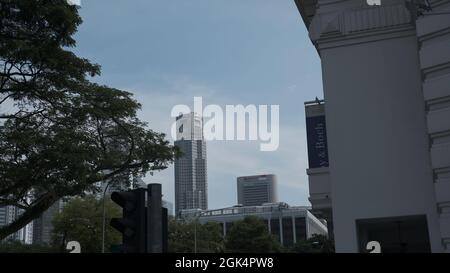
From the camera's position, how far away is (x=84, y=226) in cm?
4531

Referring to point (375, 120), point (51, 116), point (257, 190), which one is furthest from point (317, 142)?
point (257, 190)

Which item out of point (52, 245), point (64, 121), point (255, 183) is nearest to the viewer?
point (64, 121)

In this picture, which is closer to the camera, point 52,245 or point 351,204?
point 351,204

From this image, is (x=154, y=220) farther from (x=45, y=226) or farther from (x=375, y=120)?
(x=45, y=226)

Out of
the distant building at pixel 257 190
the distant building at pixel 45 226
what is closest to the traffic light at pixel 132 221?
the distant building at pixel 45 226

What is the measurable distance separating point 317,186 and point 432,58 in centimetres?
573

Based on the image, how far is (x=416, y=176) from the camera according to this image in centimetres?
1827

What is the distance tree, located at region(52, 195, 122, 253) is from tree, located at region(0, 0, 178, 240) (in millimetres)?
23932

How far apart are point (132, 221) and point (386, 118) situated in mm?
13454

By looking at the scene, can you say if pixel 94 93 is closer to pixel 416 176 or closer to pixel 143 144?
pixel 143 144

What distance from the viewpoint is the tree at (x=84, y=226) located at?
4469 cm
